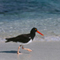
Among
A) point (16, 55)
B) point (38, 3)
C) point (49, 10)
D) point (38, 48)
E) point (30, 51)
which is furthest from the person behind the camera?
point (38, 3)

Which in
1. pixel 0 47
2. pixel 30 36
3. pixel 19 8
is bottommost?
pixel 19 8

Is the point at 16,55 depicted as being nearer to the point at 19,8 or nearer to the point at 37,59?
the point at 37,59

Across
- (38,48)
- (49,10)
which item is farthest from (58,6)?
(38,48)

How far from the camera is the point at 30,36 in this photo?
5.28 meters

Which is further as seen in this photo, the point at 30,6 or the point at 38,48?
the point at 30,6

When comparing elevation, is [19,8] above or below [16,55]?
below

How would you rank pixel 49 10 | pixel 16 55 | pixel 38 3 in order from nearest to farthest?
pixel 16 55 → pixel 49 10 → pixel 38 3

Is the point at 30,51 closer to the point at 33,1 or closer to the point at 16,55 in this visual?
the point at 16,55

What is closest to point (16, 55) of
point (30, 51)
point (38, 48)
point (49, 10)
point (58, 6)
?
point (30, 51)

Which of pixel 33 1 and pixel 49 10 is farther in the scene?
pixel 33 1

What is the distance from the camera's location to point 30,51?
5.54 metres

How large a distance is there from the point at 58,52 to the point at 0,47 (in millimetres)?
1851

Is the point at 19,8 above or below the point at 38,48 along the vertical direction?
below

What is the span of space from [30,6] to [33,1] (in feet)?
4.56
